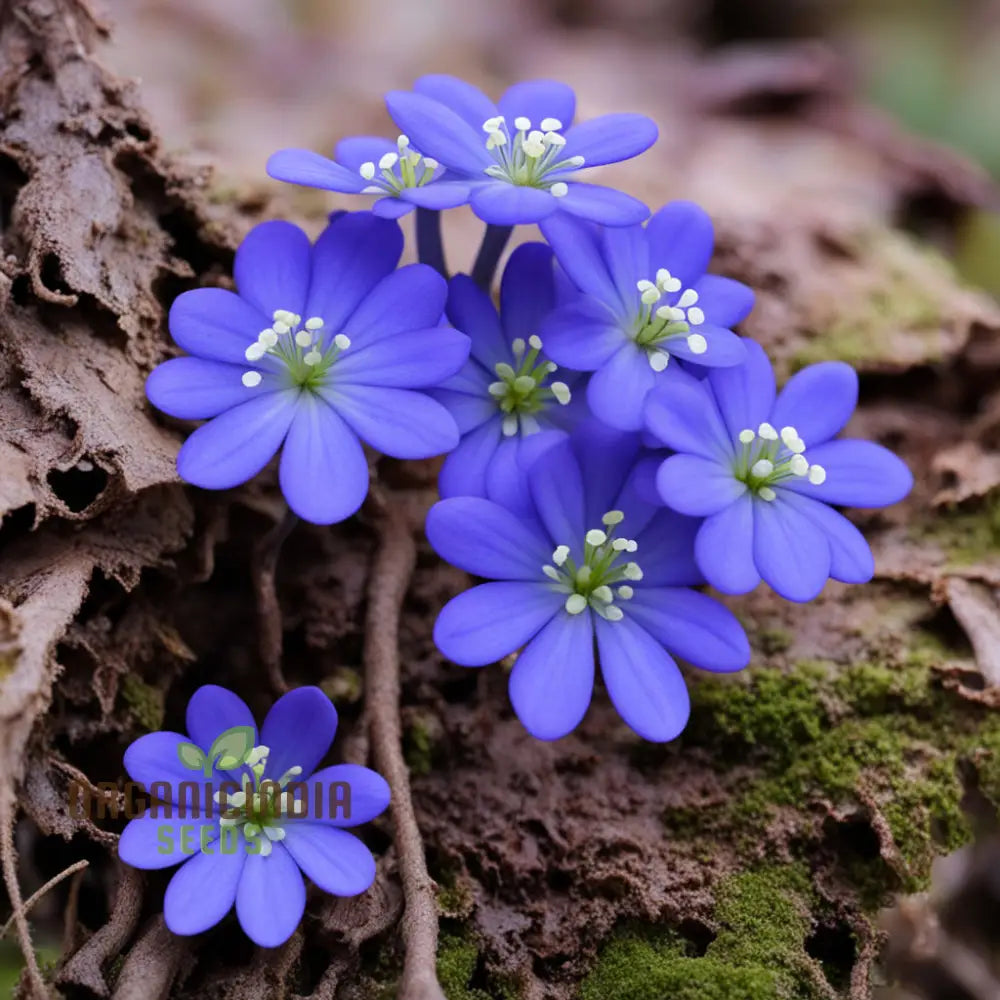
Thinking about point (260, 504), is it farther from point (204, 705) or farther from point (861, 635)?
point (861, 635)

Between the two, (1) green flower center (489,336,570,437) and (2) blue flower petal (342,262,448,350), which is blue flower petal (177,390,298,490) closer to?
(2) blue flower petal (342,262,448,350)

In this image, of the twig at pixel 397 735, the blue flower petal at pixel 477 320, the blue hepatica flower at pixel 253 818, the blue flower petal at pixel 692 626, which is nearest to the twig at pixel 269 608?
the twig at pixel 397 735

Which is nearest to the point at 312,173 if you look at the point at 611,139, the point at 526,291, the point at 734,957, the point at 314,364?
the point at 314,364

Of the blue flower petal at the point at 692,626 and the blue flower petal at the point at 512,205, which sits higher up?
the blue flower petal at the point at 512,205

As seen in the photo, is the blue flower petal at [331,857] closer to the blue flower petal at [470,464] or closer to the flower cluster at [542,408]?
the flower cluster at [542,408]

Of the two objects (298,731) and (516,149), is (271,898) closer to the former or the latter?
(298,731)

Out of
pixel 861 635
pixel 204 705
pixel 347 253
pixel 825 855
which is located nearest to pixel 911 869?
pixel 825 855
